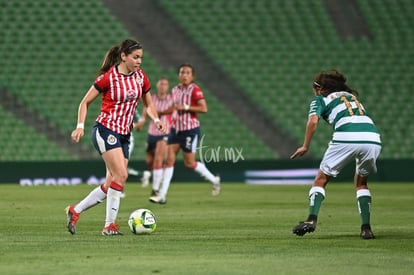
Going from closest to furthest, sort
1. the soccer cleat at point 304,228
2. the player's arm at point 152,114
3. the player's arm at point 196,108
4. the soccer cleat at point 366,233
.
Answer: the soccer cleat at point 304,228
the soccer cleat at point 366,233
the player's arm at point 152,114
the player's arm at point 196,108

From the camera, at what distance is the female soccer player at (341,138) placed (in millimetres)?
8875

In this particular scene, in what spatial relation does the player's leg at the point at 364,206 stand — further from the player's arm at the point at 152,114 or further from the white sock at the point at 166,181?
the white sock at the point at 166,181

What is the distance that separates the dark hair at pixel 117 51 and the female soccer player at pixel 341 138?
193cm

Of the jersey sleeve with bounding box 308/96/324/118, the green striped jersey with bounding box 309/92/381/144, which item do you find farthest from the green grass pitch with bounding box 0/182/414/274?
the jersey sleeve with bounding box 308/96/324/118

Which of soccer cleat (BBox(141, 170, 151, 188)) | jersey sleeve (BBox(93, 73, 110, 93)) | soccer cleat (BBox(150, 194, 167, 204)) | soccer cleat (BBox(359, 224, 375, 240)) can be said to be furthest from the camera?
soccer cleat (BBox(141, 170, 151, 188))

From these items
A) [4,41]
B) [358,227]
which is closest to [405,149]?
Result: [4,41]

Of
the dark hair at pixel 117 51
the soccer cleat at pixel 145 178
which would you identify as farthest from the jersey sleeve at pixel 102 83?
the soccer cleat at pixel 145 178

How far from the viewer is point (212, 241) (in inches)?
334

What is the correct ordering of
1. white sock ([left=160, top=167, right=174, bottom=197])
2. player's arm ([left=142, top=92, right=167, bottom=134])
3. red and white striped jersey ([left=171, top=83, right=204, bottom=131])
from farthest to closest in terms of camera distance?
red and white striped jersey ([left=171, top=83, right=204, bottom=131]) < white sock ([left=160, top=167, right=174, bottom=197]) < player's arm ([left=142, top=92, right=167, bottom=134])

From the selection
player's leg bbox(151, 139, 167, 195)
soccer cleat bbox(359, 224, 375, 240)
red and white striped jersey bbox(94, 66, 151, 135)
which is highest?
red and white striped jersey bbox(94, 66, 151, 135)

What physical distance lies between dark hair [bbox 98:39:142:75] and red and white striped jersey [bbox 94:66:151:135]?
7 centimetres

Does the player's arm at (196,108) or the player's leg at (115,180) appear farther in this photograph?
the player's arm at (196,108)

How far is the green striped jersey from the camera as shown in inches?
350

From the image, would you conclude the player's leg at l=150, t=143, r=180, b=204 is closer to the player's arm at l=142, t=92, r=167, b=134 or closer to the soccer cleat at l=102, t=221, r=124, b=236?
the player's arm at l=142, t=92, r=167, b=134
